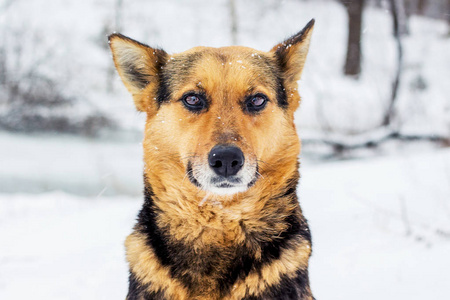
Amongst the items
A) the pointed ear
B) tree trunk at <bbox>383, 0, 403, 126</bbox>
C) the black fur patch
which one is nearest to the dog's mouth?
the black fur patch

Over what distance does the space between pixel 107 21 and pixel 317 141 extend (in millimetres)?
11248

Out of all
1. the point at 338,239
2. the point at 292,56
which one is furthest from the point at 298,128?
the point at 292,56

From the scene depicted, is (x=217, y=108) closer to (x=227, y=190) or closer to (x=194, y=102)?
(x=194, y=102)

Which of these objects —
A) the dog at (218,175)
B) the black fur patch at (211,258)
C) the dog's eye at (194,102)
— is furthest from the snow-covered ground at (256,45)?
the black fur patch at (211,258)

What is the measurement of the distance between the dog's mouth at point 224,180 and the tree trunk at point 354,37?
14.8 metres

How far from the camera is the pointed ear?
11.0 feet

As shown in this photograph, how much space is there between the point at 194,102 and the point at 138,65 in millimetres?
561

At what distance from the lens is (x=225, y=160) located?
2.61 meters

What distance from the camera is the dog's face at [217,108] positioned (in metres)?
2.72

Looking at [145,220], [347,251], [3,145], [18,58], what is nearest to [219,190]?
[145,220]

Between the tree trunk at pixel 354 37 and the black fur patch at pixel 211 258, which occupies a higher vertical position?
the tree trunk at pixel 354 37

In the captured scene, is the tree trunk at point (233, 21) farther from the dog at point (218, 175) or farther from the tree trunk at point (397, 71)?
the dog at point (218, 175)

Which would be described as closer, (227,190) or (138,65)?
(227,190)

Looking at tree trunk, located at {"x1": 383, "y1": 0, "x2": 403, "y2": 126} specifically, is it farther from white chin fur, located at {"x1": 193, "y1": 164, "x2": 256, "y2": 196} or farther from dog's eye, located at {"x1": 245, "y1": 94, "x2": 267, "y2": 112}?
white chin fur, located at {"x1": 193, "y1": 164, "x2": 256, "y2": 196}
